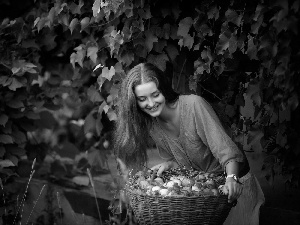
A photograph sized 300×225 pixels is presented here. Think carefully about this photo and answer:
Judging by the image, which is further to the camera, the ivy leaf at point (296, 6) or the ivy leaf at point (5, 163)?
the ivy leaf at point (5, 163)

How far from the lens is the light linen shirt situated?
10.6ft

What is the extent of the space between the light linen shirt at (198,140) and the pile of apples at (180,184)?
0.49 feet

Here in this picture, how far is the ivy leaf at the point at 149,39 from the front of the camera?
3.96 m

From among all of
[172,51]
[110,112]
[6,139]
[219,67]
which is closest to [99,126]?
[110,112]

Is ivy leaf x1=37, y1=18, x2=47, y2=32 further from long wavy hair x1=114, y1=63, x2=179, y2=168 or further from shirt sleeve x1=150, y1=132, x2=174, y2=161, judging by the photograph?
shirt sleeve x1=150, y1=132, x2=174, y2=161

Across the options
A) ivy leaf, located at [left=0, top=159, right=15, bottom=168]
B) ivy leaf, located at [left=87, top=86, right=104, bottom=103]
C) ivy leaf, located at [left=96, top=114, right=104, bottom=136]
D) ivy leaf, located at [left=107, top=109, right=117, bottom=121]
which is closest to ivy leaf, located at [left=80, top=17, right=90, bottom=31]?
ivy leaf, located at [left=87, top=86, right=104, bottom=103]

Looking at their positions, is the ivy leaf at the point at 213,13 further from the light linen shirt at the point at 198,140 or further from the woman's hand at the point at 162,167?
the woman's hand at the point at 162,167

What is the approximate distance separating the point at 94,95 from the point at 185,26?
1.08 m

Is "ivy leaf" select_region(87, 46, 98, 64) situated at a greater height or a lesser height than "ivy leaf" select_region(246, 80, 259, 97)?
greater

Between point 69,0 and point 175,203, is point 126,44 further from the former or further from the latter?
point 175,203

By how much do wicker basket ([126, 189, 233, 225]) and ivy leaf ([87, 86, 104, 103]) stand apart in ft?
5.19

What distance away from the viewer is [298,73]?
303 cm

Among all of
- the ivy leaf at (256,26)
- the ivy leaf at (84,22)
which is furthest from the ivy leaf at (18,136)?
the ivy leaf at (256,26)

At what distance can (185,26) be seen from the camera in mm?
3803
